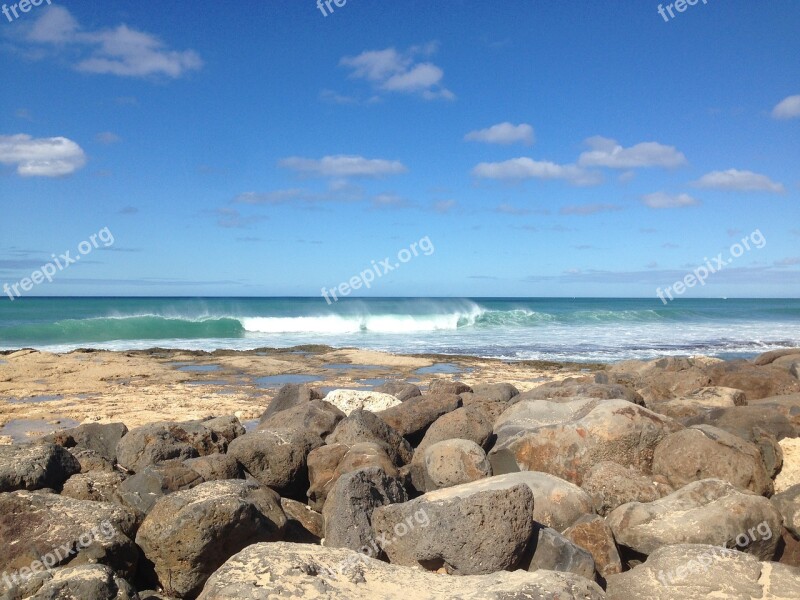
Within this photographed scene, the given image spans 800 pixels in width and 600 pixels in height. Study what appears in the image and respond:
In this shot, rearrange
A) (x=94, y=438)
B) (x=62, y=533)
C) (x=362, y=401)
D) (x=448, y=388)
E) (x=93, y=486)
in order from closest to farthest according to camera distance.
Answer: (x=62, y=533), (x=93, y=486), (x=94, y=438), (x=362, y=401), (x=448, y=388)

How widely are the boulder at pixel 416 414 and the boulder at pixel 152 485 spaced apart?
306 centimetres

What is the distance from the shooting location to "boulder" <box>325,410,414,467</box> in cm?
765

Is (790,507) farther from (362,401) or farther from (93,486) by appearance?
(93,486)

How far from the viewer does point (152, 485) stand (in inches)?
235

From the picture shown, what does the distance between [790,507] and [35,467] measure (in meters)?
6.61

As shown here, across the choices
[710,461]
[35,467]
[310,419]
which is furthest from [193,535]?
[710,461]

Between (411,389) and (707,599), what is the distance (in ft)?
23.7

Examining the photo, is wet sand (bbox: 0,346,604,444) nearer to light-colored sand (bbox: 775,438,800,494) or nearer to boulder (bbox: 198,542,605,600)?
boulder (bbox: 198,542,605,600)

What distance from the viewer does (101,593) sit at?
404 cm

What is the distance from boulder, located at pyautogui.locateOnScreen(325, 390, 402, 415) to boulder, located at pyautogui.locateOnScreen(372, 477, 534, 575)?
4.88m

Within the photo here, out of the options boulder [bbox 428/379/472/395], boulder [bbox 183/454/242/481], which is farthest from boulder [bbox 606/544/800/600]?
boulder [bbox 428/379/472/395]

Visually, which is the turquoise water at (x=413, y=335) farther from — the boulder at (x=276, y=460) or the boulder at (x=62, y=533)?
the boulder at (x=62, y=533)

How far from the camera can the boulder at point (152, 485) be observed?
5.86m

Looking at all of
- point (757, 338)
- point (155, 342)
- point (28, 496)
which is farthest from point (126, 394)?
point (757, 338)
